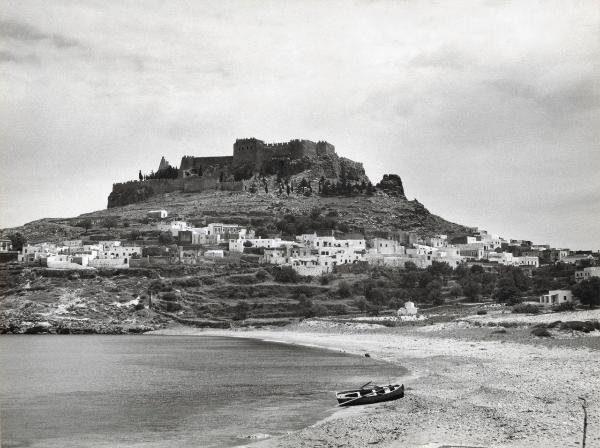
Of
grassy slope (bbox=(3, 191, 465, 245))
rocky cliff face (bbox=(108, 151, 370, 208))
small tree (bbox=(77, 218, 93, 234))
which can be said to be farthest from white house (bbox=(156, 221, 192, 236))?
rocky cliff face (bbox=(108, 151, 370, 208))

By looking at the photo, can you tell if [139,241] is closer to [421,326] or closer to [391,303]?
[391,303]

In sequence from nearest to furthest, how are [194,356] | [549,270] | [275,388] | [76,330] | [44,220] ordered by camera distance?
1. [275,388]
2. [194,356]
3. [76,330]
4. [549,270]
5. [44,220]

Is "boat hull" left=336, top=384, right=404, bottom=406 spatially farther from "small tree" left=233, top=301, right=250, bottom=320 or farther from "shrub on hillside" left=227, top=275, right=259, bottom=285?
"shrub on hillside" left=227, top=275, right=259, bottom=285

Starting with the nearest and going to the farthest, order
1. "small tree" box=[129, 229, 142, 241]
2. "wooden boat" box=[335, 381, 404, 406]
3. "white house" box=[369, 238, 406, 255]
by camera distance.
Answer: "wooden boat" box=[335, 381, 404, 406] < "white house" box=[369, 238, 406, 255] < "small tree" box=[129, 229, 142, 241]

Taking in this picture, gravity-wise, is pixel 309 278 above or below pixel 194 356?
above

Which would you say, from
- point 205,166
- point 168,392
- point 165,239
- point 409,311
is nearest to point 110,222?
point 165,239

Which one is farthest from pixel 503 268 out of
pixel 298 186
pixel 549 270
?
pixel 298 186
